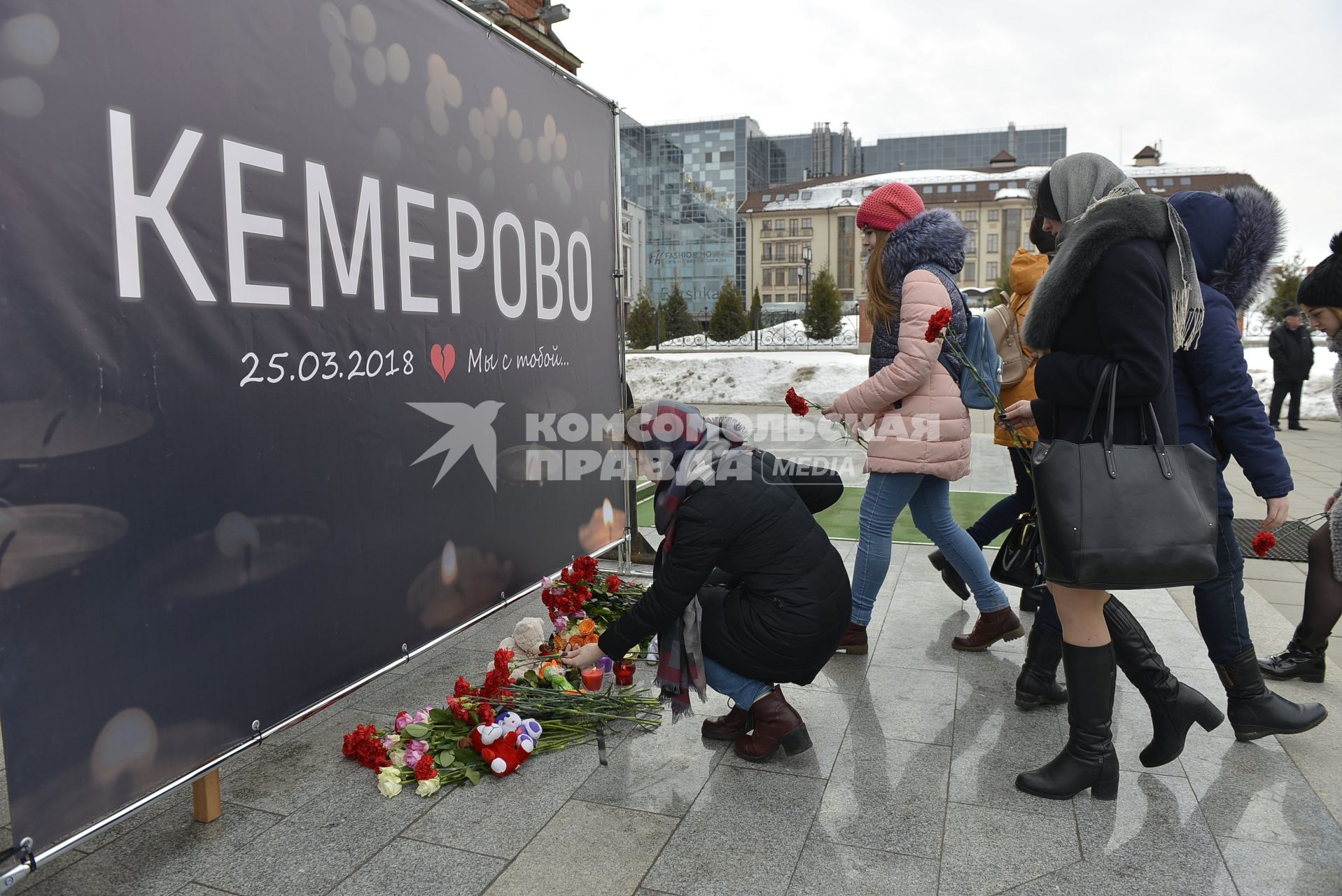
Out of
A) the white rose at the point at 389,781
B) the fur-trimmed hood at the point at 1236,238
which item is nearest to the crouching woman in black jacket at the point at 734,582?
the white rose at the point at 389,781

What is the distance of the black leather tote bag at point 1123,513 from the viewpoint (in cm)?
243

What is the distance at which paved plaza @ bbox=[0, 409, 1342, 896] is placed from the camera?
2.40 metres

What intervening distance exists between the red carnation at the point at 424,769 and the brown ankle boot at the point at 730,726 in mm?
941

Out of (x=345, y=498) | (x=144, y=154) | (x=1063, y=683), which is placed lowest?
(x=1063, y=683)

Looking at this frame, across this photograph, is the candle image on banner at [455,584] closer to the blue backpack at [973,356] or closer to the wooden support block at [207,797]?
the wooden support block at [207,797]

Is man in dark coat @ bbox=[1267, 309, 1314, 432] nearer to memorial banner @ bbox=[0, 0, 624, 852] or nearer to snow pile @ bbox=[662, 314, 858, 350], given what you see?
memorial banner @ bbox=[0, 0, 624, 852]

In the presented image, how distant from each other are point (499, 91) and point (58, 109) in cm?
215

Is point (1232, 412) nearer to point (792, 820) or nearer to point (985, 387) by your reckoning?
point (985, 387)

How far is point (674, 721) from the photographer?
3.15 metres

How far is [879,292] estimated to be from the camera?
3.86 m

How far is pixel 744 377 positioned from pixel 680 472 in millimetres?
22016

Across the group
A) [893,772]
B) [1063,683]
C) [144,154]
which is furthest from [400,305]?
[1063,683]

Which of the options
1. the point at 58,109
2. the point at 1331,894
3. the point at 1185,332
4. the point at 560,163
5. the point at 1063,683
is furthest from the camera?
the point at 560,163

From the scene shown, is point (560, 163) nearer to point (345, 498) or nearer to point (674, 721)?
point (345, 498)
